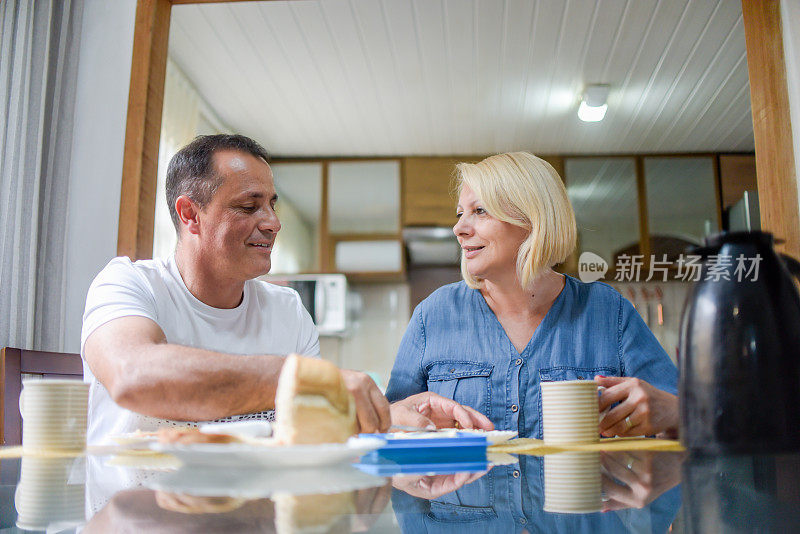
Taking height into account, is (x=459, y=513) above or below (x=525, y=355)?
below

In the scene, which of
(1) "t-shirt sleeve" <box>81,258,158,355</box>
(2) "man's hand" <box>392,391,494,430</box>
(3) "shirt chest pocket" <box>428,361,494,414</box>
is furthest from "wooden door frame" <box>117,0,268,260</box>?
(2) "man's hand" <box>392,391,494,430</box>

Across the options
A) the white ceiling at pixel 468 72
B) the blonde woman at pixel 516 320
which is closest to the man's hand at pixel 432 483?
the blonde woman at pixel 516 320

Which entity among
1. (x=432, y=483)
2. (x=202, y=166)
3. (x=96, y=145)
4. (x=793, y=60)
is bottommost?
(x=432, y=483)

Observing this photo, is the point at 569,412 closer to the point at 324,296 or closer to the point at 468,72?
the point at 468,72

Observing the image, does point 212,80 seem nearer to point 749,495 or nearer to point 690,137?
point 690,137

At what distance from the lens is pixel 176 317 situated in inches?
47.8

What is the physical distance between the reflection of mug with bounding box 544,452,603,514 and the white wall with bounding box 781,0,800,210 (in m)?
1.87

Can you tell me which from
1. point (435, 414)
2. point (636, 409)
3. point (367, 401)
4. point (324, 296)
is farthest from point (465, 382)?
point (324, 296)

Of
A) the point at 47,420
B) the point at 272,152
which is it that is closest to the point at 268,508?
the point at 47,420

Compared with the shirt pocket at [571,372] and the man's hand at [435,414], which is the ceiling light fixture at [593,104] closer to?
the shirt pocket at [571,372]

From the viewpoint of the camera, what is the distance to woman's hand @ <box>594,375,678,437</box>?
1.01 metres

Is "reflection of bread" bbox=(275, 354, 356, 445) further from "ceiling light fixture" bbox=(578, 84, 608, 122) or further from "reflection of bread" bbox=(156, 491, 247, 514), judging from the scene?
"ceiling light fixture" bbox=(578, 84, 608, 122)

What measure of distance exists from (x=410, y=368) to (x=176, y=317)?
50cm

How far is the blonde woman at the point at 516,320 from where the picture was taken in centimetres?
132
